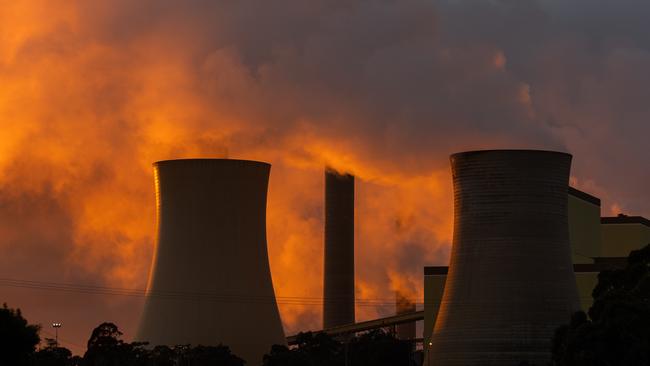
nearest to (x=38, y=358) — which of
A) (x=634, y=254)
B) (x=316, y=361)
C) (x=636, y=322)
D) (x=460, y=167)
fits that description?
(x=316, y=361)

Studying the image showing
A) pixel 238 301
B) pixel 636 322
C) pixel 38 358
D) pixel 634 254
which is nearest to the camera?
pixel 636 322

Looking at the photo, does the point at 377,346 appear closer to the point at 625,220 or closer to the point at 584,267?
the point at 584,267

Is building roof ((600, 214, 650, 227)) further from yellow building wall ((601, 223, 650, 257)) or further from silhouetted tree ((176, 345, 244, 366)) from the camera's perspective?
silhouetted tree ((176, 345, 244, 366))

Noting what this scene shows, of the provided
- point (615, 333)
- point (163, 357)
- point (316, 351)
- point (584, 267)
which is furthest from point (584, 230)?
Answer: point (615, 333)

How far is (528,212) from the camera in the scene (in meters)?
50.2

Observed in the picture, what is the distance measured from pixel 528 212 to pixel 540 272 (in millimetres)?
2193

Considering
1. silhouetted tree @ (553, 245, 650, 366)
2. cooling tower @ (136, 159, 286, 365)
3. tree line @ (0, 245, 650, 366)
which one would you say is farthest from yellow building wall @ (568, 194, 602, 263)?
silhouetted tree @ (553, 245, 650, 366)

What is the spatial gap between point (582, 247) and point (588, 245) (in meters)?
1.00

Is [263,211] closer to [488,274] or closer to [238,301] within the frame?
[238,301]

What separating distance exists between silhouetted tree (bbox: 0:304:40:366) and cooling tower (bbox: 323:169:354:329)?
5240 cm

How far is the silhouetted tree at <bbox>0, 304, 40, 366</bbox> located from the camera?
26.8 metres

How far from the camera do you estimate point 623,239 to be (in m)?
80.6

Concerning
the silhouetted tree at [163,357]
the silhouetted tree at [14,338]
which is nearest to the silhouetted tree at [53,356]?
the silhouetted tree at [163,357]

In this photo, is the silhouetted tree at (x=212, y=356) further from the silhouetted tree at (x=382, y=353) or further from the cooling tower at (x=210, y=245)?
the silhouetted tree at (x=382, y=353)
